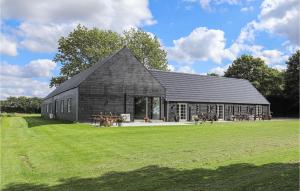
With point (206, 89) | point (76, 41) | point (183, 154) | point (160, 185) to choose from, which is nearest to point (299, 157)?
point (183, 154)

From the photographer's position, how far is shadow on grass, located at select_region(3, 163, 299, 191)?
7.64 meters

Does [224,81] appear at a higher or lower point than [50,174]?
higher

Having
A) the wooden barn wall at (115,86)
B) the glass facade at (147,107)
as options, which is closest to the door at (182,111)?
the glass facade at (147,107)

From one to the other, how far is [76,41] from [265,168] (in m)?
58.0

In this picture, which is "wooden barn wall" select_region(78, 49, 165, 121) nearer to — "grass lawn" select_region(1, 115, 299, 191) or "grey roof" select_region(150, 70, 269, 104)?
"grey roof" select_region(150, 70, 269, 104)

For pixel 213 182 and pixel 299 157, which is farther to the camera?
pixel 299 157

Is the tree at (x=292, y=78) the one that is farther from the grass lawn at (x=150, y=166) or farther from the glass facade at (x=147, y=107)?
the grass lawn at (x=150, y=166)

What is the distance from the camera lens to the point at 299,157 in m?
11.1

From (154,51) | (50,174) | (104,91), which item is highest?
(154,51)

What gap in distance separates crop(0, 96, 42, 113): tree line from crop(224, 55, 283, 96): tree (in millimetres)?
37528

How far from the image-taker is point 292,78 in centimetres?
5862

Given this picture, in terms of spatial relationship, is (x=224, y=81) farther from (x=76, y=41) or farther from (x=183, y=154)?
(x=183, y=154)

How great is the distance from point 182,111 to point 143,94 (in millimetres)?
5032

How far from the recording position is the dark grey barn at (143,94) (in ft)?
108
